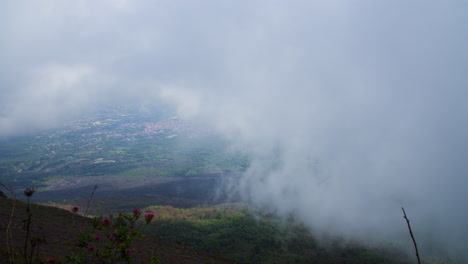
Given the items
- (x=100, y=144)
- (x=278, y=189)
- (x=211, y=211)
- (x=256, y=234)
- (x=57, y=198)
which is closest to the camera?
(x=256, y=234)

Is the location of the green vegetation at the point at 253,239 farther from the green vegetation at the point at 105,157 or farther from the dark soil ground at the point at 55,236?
the green vegetation at the point at 105,157

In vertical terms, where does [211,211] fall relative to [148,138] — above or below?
below

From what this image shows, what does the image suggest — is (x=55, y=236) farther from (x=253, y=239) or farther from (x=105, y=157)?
(x=105, y=157)

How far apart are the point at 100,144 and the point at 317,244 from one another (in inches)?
6060

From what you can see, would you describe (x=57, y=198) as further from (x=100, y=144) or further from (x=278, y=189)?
(x=100, y=144)

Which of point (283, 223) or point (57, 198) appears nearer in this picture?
point (283, 223)

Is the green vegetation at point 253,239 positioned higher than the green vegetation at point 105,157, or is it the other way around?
the green vegetation at point 105,157

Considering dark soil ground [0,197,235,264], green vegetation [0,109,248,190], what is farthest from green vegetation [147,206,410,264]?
green vegetation [0,109,248,190]

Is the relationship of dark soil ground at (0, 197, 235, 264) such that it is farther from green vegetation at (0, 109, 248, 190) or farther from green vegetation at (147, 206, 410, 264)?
green vegetation at (0, 109, 248, 190)

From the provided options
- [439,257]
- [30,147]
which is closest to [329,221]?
[439,257]

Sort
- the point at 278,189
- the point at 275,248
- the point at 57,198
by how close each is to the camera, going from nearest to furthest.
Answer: the point at 275,248 < the point at 57,198 < the point at 278,189

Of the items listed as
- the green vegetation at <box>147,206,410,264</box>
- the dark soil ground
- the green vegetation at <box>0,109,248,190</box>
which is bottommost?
the dark soil ground

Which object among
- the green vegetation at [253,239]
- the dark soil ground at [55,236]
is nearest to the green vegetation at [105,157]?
the green vegetation at [253,239]

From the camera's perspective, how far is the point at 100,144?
6767 inches
